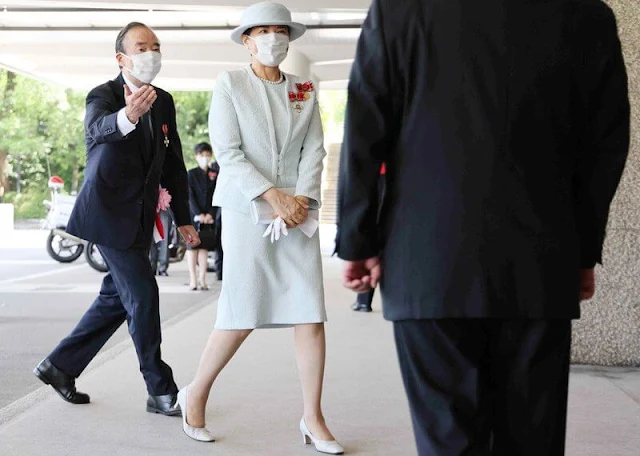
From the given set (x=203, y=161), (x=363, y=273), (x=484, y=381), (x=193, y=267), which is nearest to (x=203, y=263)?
(x=193, y=267)

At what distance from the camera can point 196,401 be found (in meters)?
5.40

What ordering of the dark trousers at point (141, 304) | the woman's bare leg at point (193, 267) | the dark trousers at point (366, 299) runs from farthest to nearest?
the woman's bare leg at point (193, 267) < the dark trousers at point (366, 299) < the dark trousers at point (141, 304)

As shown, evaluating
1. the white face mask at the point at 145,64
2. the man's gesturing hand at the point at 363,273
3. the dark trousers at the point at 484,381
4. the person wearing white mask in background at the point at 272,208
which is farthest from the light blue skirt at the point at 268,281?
the dark trousers at the point at 484,381

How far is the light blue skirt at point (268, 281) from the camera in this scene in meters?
5.17

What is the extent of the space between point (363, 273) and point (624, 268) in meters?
4.81

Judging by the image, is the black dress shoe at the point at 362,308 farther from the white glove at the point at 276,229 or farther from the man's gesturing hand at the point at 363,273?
the man's gesturing hand at the point at 363,273

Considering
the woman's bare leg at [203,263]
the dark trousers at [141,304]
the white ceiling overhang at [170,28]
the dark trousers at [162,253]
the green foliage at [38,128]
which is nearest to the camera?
the dark trousers at [141,304]

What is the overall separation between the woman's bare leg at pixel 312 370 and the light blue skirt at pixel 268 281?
7cm

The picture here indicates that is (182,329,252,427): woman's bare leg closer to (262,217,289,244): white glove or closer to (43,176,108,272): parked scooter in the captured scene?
(262,217,289,244): white glove

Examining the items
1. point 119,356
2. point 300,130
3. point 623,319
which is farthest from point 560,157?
point 119,356

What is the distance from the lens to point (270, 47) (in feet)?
17.1

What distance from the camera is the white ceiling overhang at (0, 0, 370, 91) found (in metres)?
20.4

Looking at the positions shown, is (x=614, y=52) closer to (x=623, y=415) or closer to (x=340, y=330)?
(x=623, y=415)

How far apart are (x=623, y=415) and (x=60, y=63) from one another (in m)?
29.7
